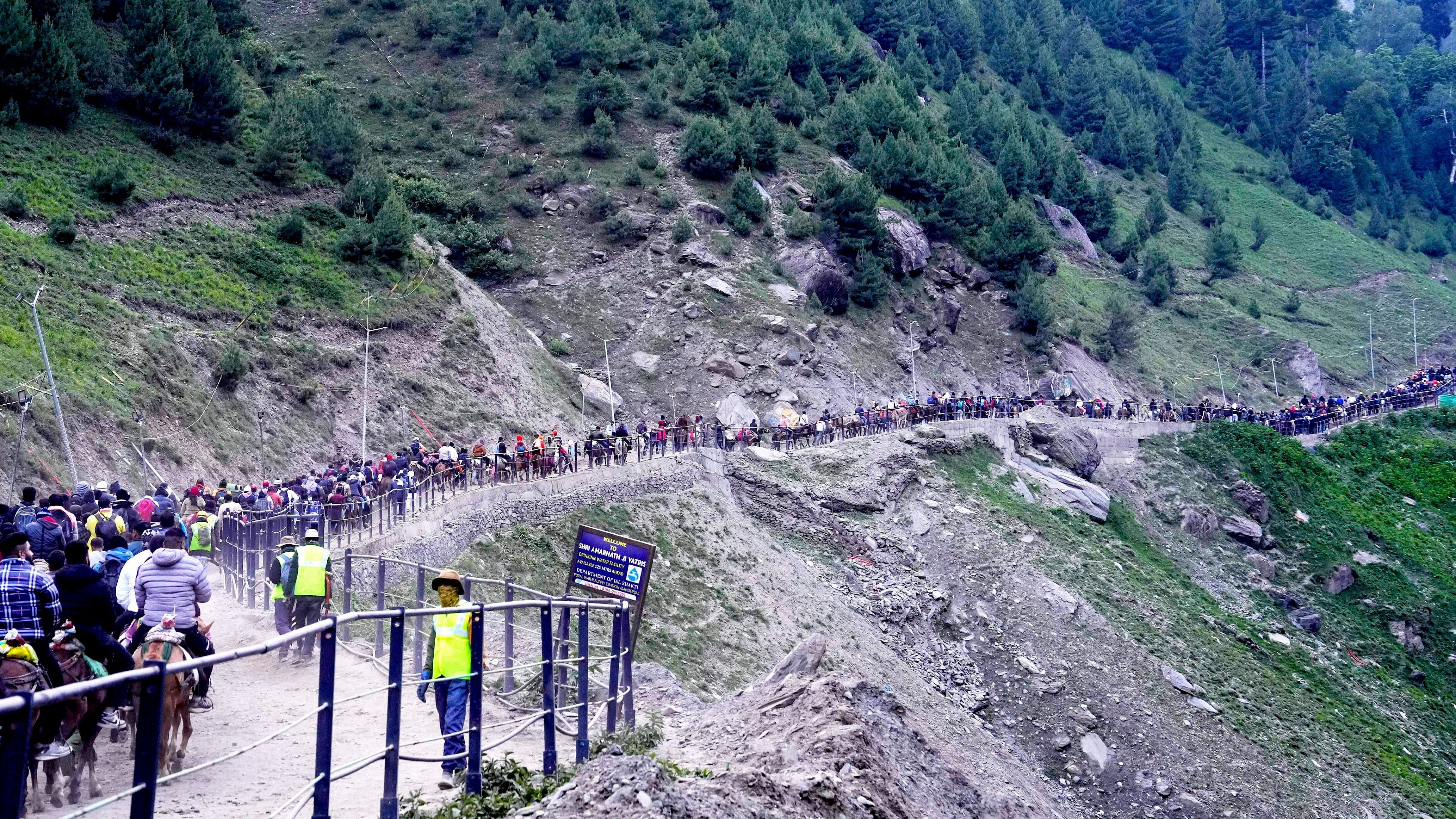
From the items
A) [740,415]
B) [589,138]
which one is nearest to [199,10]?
[589,138]

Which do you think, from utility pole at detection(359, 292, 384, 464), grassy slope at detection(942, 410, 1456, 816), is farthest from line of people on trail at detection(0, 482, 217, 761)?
grassy slope at detection(942, 410, 1456, 816)

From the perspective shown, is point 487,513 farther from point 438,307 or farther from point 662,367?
point 662,367

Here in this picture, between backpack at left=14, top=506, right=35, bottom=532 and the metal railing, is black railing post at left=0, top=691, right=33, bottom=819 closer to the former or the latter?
the metal railing

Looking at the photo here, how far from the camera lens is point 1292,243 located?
367 ft

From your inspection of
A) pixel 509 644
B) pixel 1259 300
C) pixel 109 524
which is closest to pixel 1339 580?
pixel 509 644

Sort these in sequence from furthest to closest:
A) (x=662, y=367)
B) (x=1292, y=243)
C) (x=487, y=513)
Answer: (x=1292, y=243)
(x=662, y=367)
(x=487, y=513)

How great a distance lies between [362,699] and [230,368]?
3456 cm

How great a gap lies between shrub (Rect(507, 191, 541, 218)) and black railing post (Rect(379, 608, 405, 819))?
61.7 m

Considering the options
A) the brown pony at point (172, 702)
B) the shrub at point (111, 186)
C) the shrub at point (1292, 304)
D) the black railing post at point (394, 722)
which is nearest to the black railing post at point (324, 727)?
the black railing post at point (394, 722)

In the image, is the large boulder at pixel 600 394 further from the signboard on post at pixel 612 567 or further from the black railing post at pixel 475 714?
the black railing post at pixel 475 714

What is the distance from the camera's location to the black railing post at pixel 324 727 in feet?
23.3

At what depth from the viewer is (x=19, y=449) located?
3086 centimetres

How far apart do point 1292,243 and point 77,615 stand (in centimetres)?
11621

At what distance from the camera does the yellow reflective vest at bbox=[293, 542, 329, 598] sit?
52.2 feet
